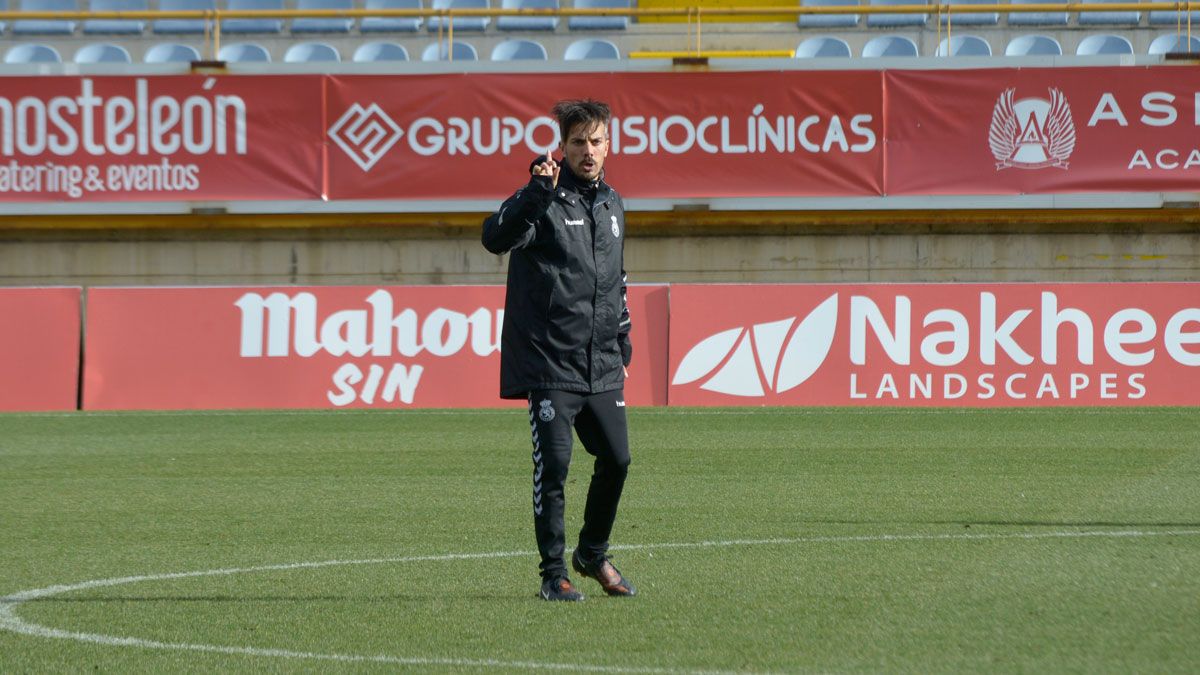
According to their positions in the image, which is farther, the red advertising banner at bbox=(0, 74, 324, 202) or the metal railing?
the metal railing

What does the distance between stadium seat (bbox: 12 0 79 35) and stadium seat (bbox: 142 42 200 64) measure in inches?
70.1

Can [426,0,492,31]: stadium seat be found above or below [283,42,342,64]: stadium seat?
above

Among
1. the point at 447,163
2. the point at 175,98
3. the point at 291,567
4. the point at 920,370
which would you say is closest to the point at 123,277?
the point at 175,98

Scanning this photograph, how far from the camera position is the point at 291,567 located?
7.41m

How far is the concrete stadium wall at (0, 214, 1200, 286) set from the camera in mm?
21203

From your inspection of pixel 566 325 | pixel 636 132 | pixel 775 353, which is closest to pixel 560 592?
pixel 566 325

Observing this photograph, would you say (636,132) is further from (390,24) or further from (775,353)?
(390,24)

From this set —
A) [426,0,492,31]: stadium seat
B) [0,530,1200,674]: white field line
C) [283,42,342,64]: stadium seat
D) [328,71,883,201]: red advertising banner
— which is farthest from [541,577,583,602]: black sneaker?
[283,42,342,64]: stadium seat

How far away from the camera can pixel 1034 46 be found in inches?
919

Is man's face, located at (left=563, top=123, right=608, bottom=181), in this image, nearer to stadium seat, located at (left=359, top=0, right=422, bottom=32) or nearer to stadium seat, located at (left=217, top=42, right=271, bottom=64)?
stadium seat, located at (left=217, top=42, right=271, bottom=64)

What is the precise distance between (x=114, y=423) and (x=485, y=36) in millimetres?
10229

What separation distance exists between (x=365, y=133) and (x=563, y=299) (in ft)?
50.6

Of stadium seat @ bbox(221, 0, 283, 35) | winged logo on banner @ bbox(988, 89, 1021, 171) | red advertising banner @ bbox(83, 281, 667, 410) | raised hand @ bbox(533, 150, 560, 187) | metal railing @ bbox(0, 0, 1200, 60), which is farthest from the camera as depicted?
stadium seat @ bbox(221, 0, 283, 35)

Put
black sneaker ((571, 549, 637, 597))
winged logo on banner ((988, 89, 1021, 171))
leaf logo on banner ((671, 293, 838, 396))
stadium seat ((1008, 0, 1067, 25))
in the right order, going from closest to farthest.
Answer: black sneaker ((571, 549, 637, 597)) → leaf logo on banner ((671, 293, 838, 396)) → winged logo on banner ((988, 89, 1021, 171)) → stadium seat ((1008, 0, 1067, 25))
